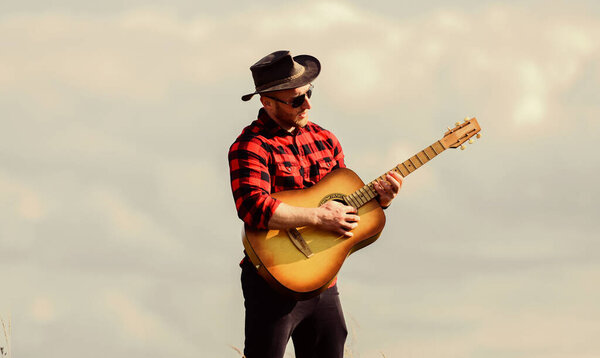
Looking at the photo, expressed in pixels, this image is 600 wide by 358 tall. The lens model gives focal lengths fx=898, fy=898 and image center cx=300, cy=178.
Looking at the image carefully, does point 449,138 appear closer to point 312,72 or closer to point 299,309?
point 312,72

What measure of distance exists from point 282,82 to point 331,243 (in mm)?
1127

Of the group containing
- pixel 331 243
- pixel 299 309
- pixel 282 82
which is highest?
pixel 282 82

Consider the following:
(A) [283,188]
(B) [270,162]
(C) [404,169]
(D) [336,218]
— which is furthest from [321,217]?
(C) [404,169]

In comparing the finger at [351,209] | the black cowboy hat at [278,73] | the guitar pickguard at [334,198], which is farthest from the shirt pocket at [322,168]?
the black cowboy hat at [278,73]

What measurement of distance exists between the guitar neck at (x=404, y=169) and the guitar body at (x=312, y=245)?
5 centimetres

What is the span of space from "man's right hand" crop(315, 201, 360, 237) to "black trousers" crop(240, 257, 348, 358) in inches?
18.4

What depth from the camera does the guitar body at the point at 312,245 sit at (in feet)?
19.1

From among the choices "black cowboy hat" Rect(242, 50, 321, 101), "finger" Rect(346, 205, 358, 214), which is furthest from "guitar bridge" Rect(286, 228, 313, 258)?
"black cowboy hat" Rect(242, 50, 321, 101)

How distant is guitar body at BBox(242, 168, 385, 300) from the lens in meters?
5.81

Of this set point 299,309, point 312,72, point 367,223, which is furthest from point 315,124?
point 299,309

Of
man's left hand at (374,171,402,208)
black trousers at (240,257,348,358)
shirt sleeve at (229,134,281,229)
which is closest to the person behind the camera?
shirt sleeve at (229,134,281,229)

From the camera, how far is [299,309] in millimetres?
6027

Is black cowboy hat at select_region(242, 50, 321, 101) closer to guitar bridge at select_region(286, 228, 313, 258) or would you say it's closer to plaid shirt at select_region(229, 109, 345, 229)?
plaid shirt at select_region(229, 109, 345, 229)

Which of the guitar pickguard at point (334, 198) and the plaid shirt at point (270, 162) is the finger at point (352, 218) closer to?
the guitar pickguard at point (334, 198)
